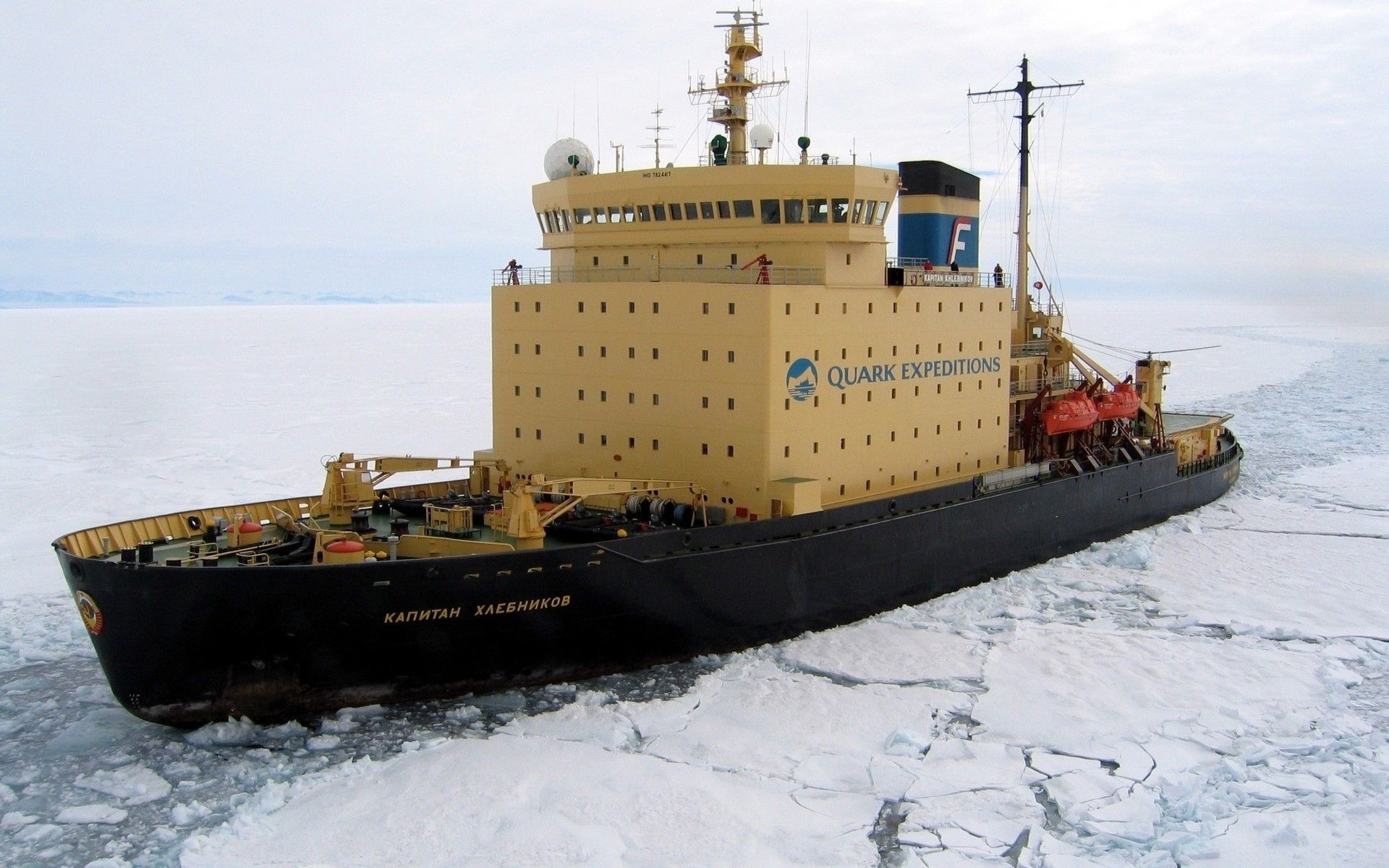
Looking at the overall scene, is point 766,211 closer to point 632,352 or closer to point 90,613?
point 632,352

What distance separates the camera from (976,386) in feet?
50.4

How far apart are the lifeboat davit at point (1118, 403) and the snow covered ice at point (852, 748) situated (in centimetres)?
280

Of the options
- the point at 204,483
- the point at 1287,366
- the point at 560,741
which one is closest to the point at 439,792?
the point at 560,741

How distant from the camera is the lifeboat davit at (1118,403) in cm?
1852

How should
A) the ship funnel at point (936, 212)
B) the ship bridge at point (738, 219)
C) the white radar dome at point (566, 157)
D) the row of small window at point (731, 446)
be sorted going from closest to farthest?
the row of small window at point (731, 446) < the ship bridge at point (738, 219) < the white radar dome at point (566, 157) < the ship funnel at point (936, 212)

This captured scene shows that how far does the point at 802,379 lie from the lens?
39.9 ft

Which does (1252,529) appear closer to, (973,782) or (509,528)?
(973,782)

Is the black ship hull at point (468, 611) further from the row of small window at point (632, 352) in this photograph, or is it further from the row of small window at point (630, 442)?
the row of small window at point (632, 352)

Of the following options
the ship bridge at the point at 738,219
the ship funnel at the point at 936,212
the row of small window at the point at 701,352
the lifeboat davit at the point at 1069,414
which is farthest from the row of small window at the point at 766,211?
the lifeboat davit at the point at 1069,414

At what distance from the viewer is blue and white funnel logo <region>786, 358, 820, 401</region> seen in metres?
12.0

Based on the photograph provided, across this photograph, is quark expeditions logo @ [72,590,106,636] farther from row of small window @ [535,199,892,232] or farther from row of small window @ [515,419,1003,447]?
row of small window @ [535,199,892,232]

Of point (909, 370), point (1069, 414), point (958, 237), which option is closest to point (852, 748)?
point (909, 370)

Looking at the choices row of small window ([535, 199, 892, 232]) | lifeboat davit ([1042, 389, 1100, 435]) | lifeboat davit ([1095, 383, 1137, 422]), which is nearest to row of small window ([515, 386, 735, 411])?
row of small window ([535, 199, 892, 232])

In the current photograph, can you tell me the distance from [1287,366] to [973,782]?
4691cm
